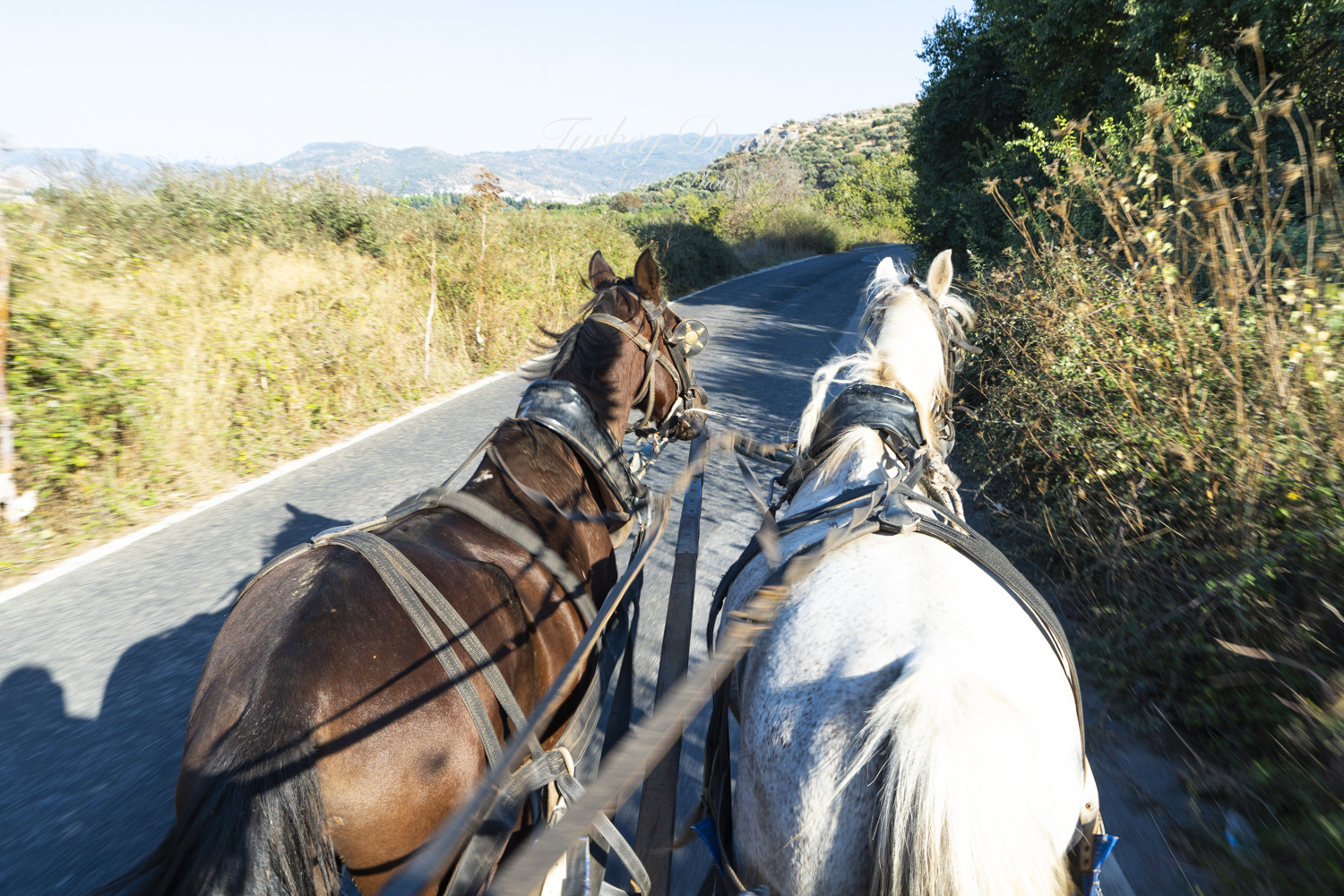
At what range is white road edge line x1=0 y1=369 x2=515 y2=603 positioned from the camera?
3309mm

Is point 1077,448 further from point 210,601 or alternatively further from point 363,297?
point 363,297

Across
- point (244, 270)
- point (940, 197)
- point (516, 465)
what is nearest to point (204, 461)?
point (244, 270)

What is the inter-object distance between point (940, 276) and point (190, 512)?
4984mm

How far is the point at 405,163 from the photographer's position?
133 feet

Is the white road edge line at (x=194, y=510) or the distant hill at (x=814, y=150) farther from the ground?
the distant hill at (x=814, y=150)

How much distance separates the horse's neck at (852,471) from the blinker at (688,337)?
1320 millimetres

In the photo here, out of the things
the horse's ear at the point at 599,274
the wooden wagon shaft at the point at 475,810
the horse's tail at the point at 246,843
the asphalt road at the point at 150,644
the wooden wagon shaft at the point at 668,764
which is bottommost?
the asphalt road at the point at 150,644

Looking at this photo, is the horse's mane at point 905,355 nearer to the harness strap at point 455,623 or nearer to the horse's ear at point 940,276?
the horse's ear at point 940,276

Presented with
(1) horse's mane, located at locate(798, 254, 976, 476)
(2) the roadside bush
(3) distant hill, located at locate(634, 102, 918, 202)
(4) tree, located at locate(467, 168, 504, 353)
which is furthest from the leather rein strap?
(3) distant hill, located at locate(634, 102, 918, 202)

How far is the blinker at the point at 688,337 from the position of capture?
3.16 m

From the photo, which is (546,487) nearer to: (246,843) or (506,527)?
(506,527)

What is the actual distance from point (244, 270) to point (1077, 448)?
8131mm

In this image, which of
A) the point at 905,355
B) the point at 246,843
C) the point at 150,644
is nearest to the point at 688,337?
the point at 905,355

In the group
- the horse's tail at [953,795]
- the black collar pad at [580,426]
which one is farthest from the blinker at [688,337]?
the horse's tail at [953,795]
